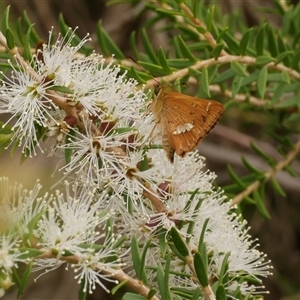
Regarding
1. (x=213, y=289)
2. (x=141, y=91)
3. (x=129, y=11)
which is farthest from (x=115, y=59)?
(x=129, y=11)

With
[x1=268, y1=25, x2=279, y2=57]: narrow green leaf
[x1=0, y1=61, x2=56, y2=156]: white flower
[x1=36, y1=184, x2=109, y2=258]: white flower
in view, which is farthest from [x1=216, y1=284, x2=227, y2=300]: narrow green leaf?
[x1=268, y1=25, x2=279, y2=57]: narrow green leaf

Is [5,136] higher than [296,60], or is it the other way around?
[5,136]

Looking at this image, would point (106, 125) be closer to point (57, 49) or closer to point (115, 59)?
point (57, 49)

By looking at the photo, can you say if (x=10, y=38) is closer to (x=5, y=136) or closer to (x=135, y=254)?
(x=5, y=136)

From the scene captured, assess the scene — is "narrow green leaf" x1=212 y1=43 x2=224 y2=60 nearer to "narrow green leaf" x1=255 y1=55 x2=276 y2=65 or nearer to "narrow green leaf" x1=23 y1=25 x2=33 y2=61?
"narrow green leaf" x1=255 y1=55 x2=276 y2=65

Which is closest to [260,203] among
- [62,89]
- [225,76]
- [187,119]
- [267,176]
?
[267,176]

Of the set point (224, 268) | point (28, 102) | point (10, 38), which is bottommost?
point (224, 268)
